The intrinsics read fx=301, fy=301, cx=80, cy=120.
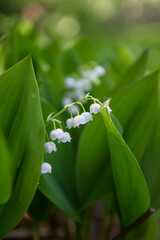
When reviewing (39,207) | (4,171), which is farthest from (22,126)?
(39,207)

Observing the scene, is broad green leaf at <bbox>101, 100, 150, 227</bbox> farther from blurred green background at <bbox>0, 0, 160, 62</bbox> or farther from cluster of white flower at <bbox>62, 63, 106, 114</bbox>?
blurred green background at <bbox>0, 0, 160, 62</bbox>

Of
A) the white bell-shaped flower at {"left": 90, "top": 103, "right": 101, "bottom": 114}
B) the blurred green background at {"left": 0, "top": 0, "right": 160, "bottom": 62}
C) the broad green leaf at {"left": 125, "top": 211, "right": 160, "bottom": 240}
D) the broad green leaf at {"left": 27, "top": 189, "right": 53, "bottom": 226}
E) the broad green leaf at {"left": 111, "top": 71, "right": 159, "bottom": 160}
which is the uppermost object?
the white bell-shaped flower at {"left": 90, "top": 103, "right": 101, "bottom": 114}

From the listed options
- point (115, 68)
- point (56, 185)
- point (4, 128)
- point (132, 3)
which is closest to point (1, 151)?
point (4, 128)

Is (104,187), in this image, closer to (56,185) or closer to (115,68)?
(56,185)

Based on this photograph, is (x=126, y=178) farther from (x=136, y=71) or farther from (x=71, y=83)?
(x=71, y=83)

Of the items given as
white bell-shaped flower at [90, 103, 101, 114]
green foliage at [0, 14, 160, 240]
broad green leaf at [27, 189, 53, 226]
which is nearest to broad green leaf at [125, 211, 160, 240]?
green foliage at [0, 14, 160, 240]

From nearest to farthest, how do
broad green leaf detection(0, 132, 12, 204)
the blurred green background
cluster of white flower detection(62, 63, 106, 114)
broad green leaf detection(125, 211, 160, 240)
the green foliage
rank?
1. broad green leaf detection(0, 132, 12, 204)
2. the green foliage
3. broad green leaf detection(125, 211, 160, 240)
4. cluster of white flower detection(62, 63, 106, 114)
5. the blurred green background
